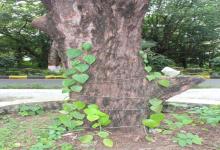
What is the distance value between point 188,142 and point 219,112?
914mm

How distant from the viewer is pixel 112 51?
3719 millimetres

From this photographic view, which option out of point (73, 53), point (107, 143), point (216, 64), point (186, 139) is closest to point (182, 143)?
point (186, 139)

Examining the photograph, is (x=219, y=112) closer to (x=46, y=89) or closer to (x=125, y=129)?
(x=125, y=129)

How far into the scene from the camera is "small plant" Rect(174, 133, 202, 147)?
11.3ft

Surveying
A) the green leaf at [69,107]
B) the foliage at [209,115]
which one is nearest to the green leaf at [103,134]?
the green leaf at [69,107]

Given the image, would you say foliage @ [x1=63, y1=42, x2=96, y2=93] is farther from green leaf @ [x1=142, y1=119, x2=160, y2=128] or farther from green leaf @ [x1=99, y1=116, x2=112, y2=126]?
green leaf @ [x1=142, y1=119, x2=160, y2=128]

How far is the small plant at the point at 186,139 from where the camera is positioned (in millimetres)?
3443

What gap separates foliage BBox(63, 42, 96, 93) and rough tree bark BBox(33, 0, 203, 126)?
0.25ft

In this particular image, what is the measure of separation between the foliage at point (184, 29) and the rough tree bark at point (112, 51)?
48.6ft

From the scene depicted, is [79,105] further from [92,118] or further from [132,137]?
[132,137]

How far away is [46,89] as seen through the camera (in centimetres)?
1202

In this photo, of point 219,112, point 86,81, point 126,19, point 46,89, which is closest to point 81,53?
point 86,81

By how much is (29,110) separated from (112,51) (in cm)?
163

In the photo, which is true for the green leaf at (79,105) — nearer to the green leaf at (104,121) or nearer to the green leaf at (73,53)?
the green leaf at (104,121)
